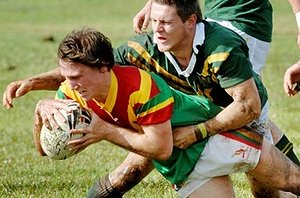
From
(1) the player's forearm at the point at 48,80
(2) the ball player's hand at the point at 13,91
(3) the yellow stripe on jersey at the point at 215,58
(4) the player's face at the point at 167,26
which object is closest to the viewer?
(3) the yellow stripe on jersey at the point at 215,58

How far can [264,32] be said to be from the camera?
7340 mm

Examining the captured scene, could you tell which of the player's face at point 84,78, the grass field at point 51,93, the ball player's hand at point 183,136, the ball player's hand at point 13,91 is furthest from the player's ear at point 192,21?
the grass field at point 51,93

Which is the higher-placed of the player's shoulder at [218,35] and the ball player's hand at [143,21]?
the player's shoulder at [218,35]

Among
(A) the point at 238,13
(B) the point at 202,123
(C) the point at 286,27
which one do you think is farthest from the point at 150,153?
(C) the point at 286,27

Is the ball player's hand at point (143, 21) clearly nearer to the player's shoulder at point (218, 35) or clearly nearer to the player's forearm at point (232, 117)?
the player's shoulder at point (218, 35)

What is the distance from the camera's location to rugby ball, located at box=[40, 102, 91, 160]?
→ 576 cm

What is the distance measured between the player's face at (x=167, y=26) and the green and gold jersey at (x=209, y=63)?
147 millimetres

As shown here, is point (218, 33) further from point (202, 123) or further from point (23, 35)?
point (23, 35)

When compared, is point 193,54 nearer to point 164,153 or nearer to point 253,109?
point 253,109

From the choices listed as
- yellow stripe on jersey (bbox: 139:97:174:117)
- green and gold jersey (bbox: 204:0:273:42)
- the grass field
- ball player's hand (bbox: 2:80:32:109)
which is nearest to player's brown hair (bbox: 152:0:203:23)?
yellow stripe on jersey (bbox: 139:97:174:117)

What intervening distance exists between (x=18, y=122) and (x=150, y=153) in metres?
6.98

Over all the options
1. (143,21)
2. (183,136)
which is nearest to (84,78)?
(183,136)

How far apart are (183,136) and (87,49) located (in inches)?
33.1

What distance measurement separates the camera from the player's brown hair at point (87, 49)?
222 inches
